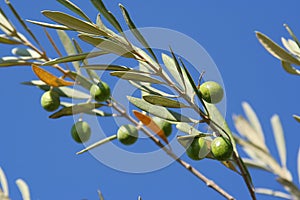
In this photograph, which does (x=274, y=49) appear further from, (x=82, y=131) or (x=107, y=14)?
(x=82, y=131)

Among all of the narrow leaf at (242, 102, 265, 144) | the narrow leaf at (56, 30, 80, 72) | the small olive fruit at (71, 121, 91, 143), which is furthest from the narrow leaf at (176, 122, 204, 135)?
the narrow leaf at (56, 30, 80, 72)

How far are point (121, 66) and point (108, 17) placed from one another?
0.12 metres

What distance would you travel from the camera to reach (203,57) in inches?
55.5

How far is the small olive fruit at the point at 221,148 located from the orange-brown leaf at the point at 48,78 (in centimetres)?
64

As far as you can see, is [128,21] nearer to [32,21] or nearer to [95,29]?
[95,29]

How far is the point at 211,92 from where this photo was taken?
1.42 m

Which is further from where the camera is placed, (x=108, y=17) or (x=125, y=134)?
(x=125, y=134)

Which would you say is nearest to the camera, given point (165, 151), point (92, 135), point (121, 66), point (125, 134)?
point (121, 66)

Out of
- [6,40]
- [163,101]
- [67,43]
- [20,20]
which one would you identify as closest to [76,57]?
[163,101]

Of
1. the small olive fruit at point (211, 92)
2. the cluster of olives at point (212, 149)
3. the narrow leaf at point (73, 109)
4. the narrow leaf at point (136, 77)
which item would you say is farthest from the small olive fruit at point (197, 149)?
the narrow leaf at point (73, 109)

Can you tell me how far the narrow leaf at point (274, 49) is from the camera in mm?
1236

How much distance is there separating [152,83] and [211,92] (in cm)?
18

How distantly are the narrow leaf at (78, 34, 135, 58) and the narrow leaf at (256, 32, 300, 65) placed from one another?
31 cm

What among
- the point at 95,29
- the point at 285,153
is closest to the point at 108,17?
the point at 95,29
